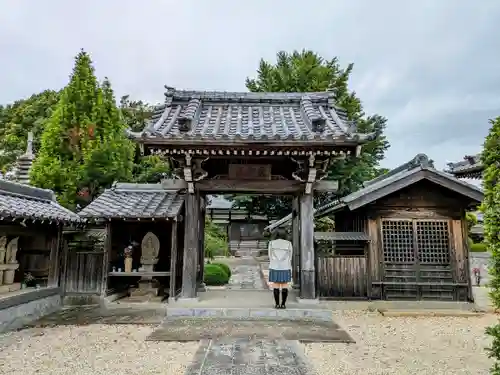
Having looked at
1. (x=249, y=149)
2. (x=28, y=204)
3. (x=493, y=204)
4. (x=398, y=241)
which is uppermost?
(x=249, y=149)

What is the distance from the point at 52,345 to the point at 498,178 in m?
6.32

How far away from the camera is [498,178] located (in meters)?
3.21

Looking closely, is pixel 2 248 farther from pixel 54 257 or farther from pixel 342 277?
pixel 342 277

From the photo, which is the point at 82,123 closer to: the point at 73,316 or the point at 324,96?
the point at 73,316

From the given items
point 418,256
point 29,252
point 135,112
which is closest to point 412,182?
point 418,256

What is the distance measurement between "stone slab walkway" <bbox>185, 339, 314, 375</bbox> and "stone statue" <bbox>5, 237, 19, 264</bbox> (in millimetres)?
4724

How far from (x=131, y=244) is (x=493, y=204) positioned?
8.36 meters

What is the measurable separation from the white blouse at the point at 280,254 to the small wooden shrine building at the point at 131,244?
192 centimetres

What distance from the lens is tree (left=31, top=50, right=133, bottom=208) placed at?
35.9 ft

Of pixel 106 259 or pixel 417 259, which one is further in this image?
pixel 417 259

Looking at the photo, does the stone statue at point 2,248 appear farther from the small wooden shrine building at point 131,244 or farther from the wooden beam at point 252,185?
the wooden beam at point 252,185

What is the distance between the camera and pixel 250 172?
8156 mm

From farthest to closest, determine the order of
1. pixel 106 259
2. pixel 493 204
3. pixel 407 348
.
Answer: pixel 106 259 → pixel 407 348 → pixel 493 204

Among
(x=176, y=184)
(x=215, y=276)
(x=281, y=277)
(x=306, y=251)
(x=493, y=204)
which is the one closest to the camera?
(x=493, y=204)
